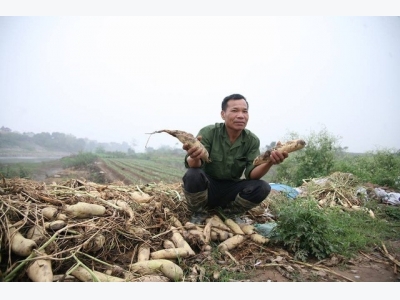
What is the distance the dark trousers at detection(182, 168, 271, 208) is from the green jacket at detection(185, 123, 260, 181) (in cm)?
9

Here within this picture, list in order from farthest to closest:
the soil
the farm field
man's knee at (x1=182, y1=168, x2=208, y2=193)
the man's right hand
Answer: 1. the farm field
2. man's knee at (x1=182, y1=168, x2=208, y2=193)
3. the man's right hand
4. the soil

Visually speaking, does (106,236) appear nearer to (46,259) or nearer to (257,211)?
(46,259)

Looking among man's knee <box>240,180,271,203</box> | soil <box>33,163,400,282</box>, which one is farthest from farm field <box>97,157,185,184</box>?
soil <box>33,163,400,282</box>

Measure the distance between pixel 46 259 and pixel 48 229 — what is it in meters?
0.35

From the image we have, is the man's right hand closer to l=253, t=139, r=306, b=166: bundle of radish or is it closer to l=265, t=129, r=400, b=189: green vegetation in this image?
l=253, t=139, r=306, b=166: bundle of radish

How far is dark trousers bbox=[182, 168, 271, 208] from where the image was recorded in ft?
8.87

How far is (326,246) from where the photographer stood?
242 cm

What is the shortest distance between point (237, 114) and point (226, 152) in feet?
1.58

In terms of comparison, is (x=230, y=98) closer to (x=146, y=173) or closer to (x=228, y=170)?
(x=228, y=170)

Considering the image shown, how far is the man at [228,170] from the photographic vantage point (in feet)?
9.00

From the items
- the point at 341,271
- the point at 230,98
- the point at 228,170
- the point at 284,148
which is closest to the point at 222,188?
the point at 228,170

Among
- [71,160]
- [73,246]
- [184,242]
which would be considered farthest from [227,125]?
[71,160]

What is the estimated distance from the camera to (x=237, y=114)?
8.94 ft

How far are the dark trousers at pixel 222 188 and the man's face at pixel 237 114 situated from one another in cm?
61
